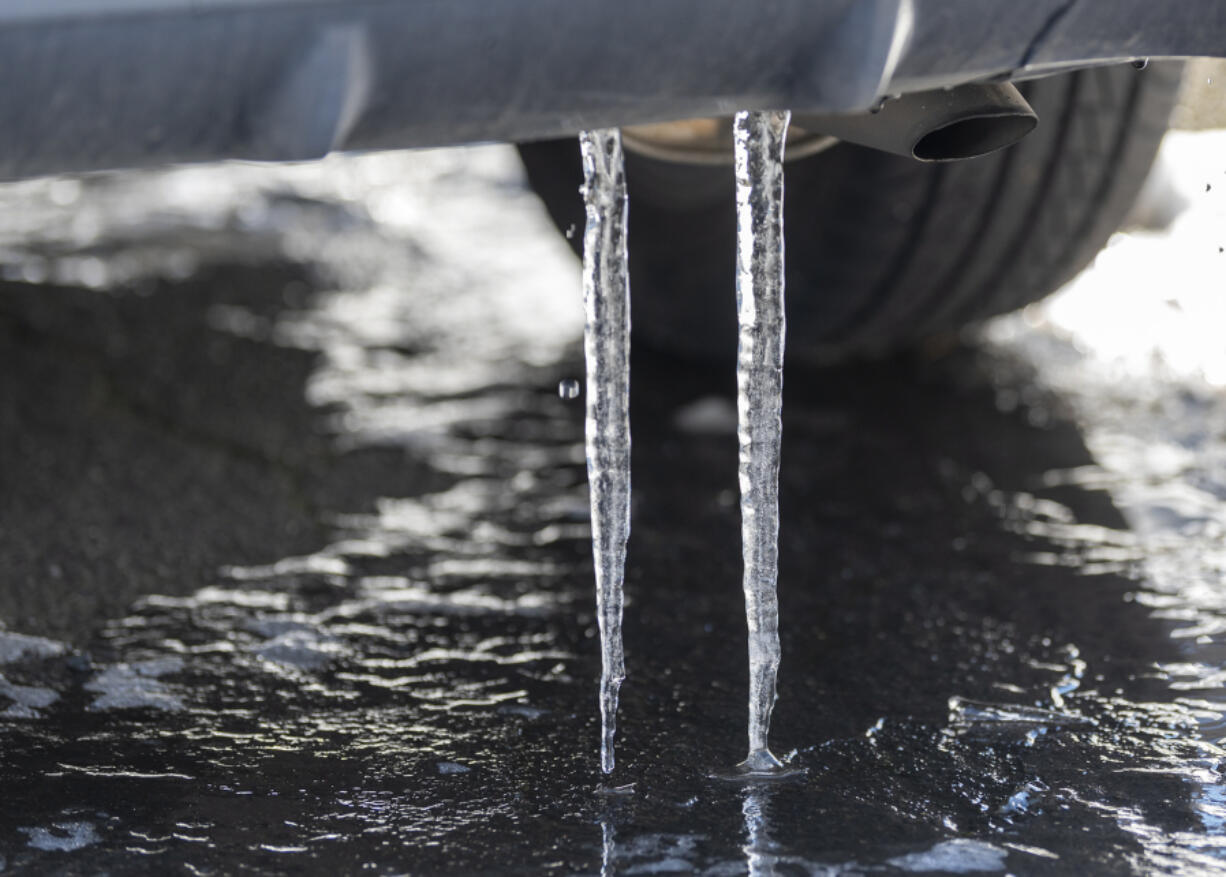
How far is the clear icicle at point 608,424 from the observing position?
130 centimetres

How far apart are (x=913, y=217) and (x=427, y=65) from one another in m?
1.27

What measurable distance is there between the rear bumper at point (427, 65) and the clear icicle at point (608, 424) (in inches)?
8.8

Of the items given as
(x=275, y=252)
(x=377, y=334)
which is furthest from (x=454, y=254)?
(x=377, y=334)

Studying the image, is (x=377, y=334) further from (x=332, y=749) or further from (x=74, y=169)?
(x=74, y=169)

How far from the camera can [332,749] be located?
139 cm

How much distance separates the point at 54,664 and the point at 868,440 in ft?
4.00

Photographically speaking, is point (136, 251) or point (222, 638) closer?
point (222, 638)

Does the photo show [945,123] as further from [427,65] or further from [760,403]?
[427,65]

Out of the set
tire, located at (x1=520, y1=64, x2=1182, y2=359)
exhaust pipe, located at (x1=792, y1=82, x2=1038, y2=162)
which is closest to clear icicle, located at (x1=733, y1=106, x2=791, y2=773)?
exhaust pipe, located at (x1=792, y1=82, x2=1038, y2=162)

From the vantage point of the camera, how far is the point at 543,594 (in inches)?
69.4

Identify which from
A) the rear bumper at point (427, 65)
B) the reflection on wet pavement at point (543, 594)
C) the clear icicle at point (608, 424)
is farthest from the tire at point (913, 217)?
the rear bumper at point (427, 65)

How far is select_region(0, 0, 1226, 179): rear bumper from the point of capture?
0.96 m

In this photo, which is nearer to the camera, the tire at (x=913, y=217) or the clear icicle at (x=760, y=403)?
the clear icicle at (x=760, y=403)

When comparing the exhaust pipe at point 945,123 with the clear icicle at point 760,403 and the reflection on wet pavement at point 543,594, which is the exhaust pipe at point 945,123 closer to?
the clear icicle at point 760,403
